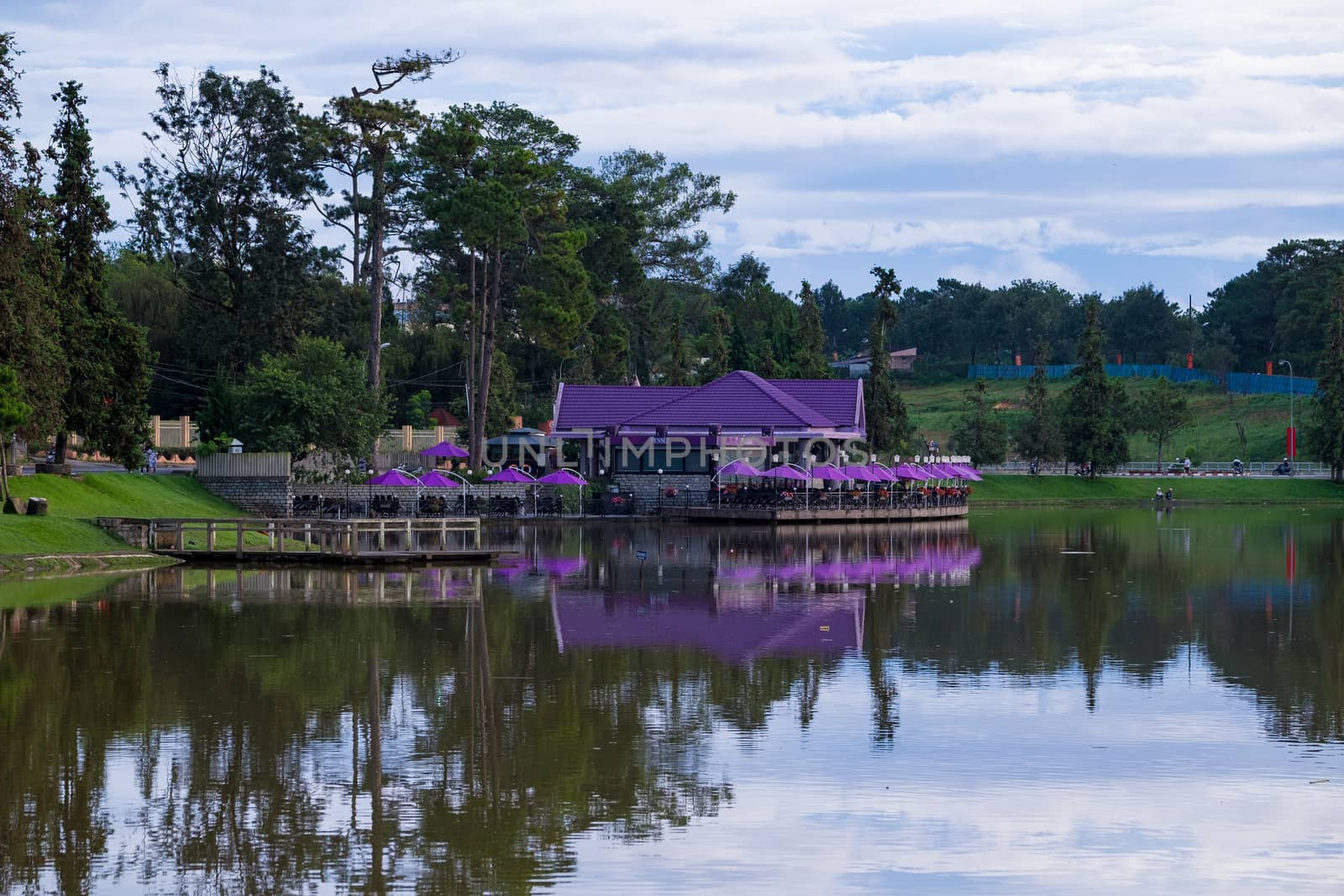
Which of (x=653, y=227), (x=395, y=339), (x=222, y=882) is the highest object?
(x=653, y=227)

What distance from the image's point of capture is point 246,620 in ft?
89.7

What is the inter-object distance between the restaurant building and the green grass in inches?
1135

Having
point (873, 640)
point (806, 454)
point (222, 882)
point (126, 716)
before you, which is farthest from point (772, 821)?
point (806, 454)

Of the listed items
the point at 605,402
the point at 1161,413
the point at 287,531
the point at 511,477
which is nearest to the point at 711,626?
the point at 287,531

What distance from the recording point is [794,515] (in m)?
60.9

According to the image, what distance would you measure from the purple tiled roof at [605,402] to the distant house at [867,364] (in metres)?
72.0

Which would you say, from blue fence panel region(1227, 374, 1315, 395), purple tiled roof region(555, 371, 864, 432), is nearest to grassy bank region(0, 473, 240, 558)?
purple tiled roof region(555, 371, 864, 432)

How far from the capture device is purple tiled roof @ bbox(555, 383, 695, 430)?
7288 centimetres

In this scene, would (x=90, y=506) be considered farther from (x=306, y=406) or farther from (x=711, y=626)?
(x=711, y=626)

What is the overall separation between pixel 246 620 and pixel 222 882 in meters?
15.5

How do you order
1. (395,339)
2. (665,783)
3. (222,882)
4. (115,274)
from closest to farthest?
(222,882), (665,783), (115,274), (395,339)

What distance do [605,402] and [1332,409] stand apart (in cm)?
4402

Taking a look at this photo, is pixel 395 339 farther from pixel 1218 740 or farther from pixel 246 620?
pixel 1218 740

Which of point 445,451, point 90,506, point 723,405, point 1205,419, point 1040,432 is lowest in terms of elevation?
point 90,506
